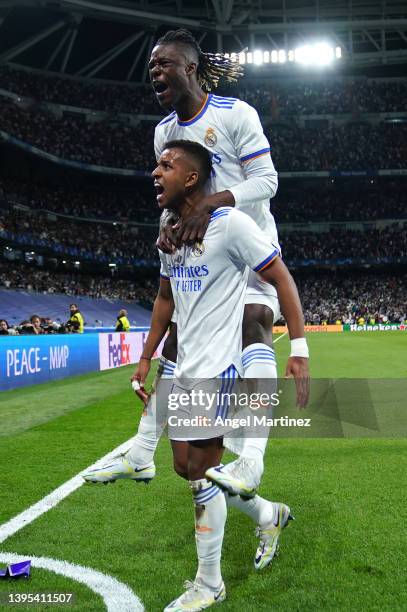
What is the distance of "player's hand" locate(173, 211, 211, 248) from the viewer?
2.87 metres

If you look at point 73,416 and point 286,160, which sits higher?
point 286,160

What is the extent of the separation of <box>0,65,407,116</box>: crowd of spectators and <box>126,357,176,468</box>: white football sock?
52760 mm

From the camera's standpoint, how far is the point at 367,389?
11.2m

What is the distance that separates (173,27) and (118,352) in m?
33.5

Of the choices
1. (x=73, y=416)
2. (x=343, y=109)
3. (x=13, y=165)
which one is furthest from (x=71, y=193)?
(x=73, y=416)

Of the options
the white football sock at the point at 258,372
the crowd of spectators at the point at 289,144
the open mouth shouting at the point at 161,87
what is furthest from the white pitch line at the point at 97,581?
the crowd of spectators at the point at 289,144

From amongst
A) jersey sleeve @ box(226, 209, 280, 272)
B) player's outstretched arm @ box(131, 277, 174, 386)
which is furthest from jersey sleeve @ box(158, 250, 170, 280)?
jersey sleeve @ box(226, 209, 280, 272)

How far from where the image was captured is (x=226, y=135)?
3418 millimetres

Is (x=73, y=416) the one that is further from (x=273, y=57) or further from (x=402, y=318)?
(x=402, y=318)

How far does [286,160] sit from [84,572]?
181ft

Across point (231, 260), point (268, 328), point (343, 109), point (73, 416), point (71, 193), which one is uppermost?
point (343, 109)

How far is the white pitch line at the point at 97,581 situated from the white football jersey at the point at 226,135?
1.94 m

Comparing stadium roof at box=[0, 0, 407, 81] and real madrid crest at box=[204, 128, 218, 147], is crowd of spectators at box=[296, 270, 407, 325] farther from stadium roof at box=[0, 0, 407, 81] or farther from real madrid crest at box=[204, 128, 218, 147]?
real madrid crest at box=[204, 128, 218, 147]

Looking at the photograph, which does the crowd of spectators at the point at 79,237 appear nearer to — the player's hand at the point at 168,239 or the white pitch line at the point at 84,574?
the white pitch line at the point at 84,574
